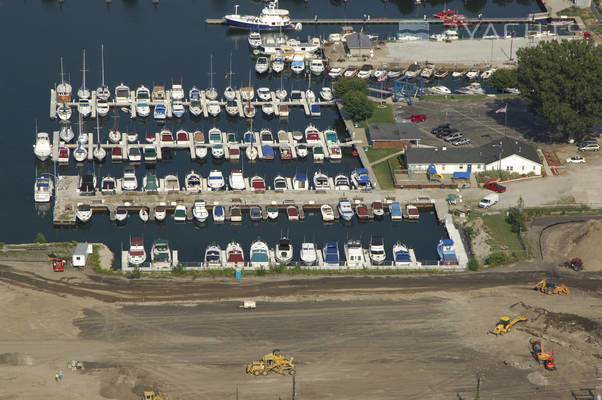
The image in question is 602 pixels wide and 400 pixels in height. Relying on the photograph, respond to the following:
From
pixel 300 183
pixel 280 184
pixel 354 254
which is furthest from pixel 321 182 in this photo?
pixel 354 254

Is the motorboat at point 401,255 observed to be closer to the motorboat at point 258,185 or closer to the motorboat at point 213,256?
the motorboat at point 213,256

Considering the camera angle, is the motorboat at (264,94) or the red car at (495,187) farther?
the motorboat at (264,94)

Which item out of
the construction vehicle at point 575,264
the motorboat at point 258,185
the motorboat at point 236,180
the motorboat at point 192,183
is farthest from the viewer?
the motorboat at point 236,180

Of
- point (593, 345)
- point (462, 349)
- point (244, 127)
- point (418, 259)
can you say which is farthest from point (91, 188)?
point (593, 345)

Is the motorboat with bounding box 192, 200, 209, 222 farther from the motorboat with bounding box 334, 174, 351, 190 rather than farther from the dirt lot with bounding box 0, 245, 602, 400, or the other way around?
the motorboat with bounding box 334, 174, 351, 190


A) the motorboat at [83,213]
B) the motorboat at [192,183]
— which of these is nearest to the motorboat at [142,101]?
the motorboat at [192,183]

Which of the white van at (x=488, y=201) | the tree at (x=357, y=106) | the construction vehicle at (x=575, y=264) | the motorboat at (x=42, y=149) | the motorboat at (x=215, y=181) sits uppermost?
the tree at (x=357, y=106)

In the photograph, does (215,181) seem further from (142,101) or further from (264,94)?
(264,94)
